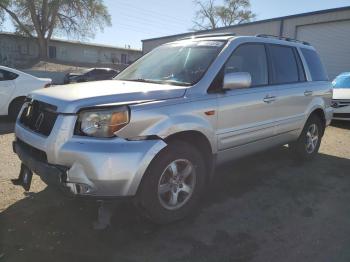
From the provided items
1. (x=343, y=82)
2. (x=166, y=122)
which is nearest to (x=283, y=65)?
(x=166, y=122)

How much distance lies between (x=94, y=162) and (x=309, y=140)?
4.30 metres

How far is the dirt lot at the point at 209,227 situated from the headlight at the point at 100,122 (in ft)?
3.34

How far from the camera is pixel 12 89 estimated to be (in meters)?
9.03

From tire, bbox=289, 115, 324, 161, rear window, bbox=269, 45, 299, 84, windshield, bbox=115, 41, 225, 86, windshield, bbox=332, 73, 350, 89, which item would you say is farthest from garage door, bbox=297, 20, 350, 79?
windshield, bbox=115, 41, 225, 86

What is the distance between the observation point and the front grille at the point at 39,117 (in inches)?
131

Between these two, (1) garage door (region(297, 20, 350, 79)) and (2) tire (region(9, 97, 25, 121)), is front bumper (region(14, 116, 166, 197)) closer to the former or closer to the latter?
(2) tire (region(9, 97, 25, 121))

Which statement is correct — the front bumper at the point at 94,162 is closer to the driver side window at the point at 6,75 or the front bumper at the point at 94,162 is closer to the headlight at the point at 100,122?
the headlight at the point at 100,122

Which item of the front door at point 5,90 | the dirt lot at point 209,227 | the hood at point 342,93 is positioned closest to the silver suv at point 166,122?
the dirt lot at point 209,227

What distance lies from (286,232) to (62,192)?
2183 mm

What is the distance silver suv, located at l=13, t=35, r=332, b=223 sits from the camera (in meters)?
3.10

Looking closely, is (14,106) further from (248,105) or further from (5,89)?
(248,105)

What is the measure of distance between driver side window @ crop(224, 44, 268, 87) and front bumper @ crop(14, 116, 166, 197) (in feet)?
5.34

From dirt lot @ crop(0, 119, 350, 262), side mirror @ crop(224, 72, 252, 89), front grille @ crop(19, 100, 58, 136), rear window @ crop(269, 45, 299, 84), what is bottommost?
dirt lot @ crop(0, 119, 350, 262)

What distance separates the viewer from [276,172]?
5.63 metres
